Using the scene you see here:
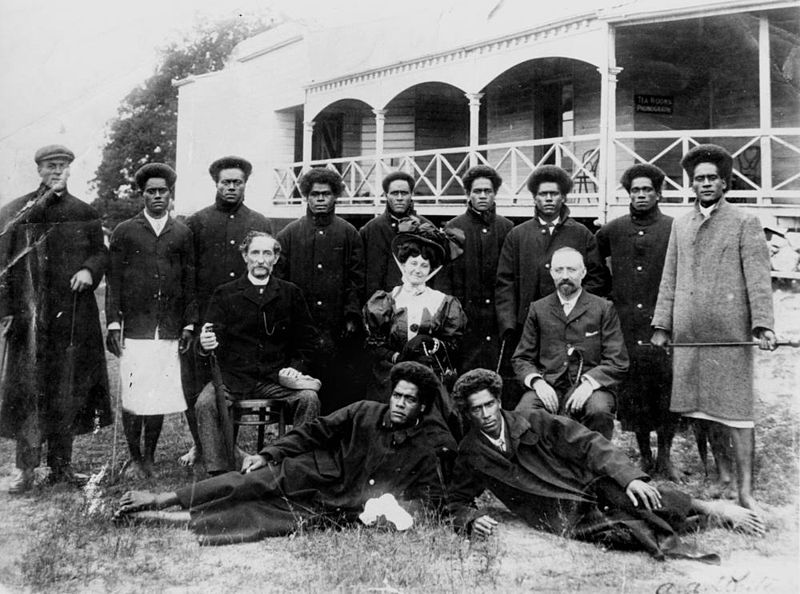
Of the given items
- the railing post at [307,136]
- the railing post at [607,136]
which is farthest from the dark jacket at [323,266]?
the railing post at [307,136]

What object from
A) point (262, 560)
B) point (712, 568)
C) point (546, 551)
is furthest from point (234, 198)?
point (712, 568)

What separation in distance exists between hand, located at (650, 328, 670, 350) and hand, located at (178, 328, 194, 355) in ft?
9.97

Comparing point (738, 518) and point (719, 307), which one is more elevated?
point (719, 307)

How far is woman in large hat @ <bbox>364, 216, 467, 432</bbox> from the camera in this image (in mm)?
4848

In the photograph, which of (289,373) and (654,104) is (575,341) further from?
(654,104)

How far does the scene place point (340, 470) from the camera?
4.36 meters

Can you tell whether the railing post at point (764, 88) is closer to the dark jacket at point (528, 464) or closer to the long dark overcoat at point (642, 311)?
the long dark overcoat at point (642, 311)

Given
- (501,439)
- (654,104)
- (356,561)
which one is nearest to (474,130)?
(654,104)

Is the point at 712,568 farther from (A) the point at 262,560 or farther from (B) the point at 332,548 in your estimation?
(A) the point at 262,560

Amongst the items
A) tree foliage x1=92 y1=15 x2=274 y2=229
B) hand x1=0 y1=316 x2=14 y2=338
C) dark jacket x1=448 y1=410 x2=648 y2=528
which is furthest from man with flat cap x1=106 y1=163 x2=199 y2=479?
tree foliage x1=92 y1=15 x2=274 y2=229

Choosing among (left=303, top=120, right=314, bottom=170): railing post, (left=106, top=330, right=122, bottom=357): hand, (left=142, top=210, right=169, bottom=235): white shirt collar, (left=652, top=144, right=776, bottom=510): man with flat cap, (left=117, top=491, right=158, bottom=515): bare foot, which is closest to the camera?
(left=117, top=491, right=158, bottom=515): bare foot

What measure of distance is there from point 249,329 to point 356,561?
6.31ft

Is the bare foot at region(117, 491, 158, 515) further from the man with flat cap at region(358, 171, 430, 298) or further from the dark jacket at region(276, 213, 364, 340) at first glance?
the man with flat cap at region(358, 171, 430, 298)

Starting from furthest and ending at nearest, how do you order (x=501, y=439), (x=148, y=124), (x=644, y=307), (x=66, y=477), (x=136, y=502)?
(x=148, y=124) < (x=644, y=307) < (x=66, y=477) < (x=501, y=439) < (x=136, y=502)
